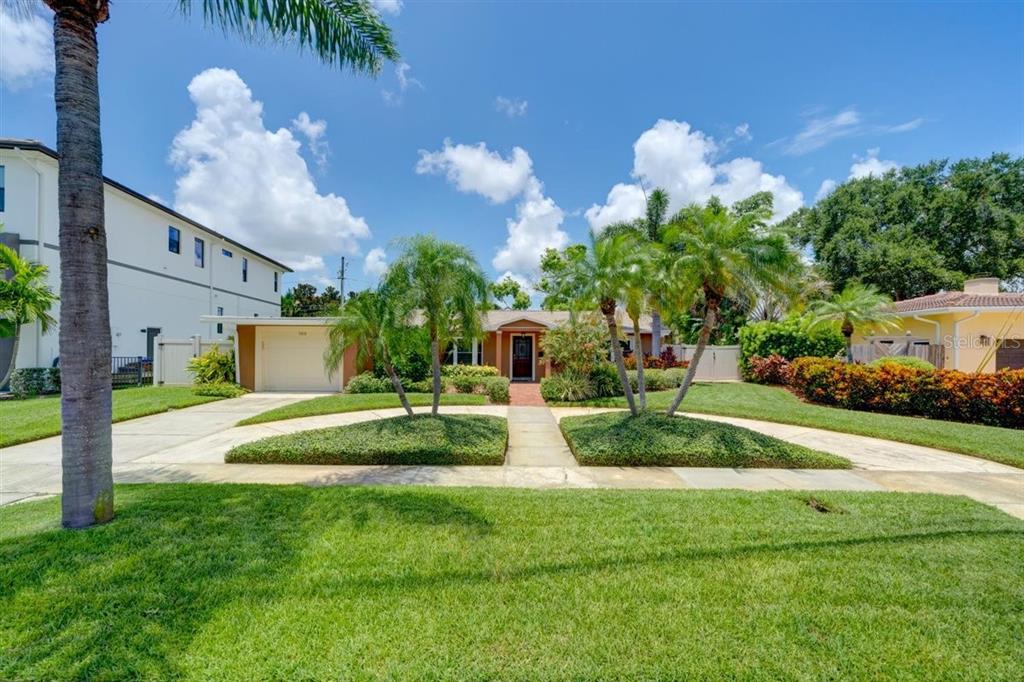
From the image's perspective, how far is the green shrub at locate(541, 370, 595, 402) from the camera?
539 inches

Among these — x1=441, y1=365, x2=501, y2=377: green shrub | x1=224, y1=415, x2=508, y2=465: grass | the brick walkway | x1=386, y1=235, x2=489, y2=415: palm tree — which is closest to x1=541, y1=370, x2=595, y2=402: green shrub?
the brick walkway

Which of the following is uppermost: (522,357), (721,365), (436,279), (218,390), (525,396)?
(436,279)

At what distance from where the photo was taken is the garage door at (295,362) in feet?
51.1

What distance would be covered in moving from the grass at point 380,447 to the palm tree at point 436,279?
209cm

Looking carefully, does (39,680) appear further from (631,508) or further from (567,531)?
(631,508)

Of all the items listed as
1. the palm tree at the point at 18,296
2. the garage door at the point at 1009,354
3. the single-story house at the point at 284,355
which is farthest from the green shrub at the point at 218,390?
the garage door at the point at 1009,354

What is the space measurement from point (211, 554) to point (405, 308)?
4983mm

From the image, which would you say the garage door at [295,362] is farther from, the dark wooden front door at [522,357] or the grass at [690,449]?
the grass at [690,449]

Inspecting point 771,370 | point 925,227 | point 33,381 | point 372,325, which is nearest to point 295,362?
point 33,381

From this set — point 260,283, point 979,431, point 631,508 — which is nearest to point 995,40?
point 979,431

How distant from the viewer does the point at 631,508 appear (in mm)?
4531

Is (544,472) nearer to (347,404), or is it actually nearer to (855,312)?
(347,404)

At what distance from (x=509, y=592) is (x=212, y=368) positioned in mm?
16413

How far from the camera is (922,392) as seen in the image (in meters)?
10.5
